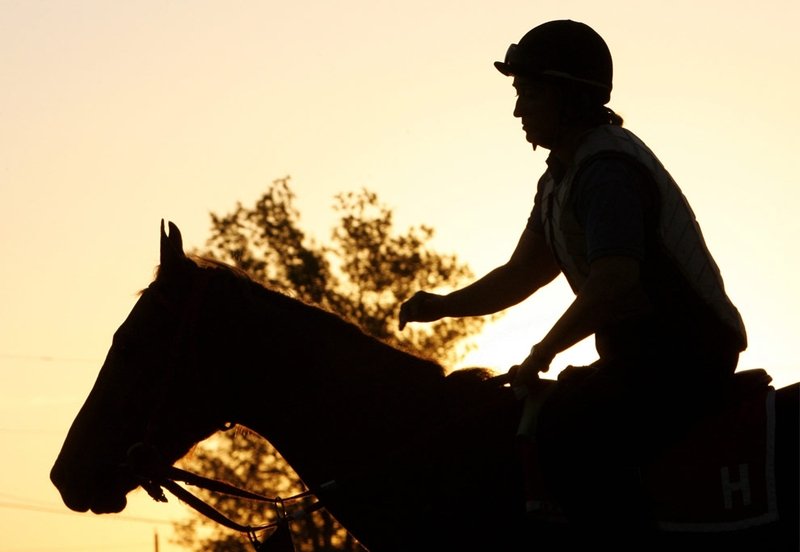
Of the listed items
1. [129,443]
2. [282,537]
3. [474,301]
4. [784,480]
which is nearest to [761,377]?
[784,480]

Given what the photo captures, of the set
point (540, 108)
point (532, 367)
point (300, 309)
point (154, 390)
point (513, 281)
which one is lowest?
point (532, 367)

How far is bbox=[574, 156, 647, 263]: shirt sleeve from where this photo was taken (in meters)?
5.97

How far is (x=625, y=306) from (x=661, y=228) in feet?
1.13

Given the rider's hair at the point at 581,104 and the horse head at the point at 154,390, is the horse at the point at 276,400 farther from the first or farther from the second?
the rider's hair at the point at 581,104

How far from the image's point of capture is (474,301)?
7543 millimetres

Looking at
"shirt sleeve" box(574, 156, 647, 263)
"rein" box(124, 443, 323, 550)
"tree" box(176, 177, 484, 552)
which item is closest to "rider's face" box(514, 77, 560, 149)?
"shirt sleeve" box(574, 156, 647, 263)

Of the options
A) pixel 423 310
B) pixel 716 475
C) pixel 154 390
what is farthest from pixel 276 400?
pixel 716 475

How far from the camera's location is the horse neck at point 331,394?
680cm

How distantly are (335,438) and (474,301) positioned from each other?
1096 millimetres

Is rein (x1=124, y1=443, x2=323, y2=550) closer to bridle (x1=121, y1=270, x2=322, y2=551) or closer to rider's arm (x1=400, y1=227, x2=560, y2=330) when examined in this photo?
bridle (x1=121, y1=270, x2=322, y2=551)

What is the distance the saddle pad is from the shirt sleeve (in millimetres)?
734

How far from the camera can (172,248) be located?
22.7 ft

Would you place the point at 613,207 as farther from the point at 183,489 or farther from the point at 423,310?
the point at 183,489

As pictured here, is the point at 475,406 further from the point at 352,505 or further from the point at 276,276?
the point at 276,276
